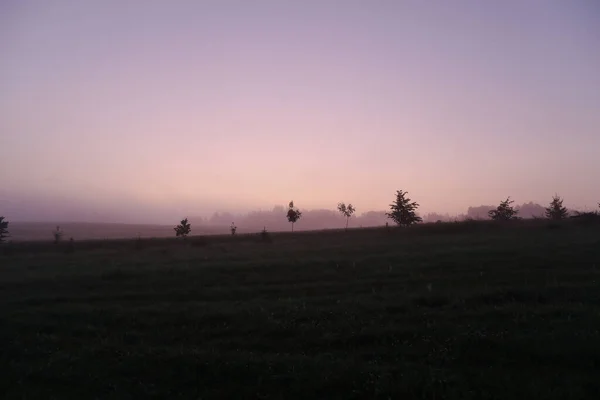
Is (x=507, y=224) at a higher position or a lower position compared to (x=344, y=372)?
higher

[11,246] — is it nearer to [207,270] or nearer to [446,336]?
[207,270]

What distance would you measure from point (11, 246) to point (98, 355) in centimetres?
5579

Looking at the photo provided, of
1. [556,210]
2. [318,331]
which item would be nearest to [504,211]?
[556,210]

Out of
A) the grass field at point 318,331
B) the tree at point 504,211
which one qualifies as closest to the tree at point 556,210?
the tree at point 504,211

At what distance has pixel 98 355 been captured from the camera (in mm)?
13336

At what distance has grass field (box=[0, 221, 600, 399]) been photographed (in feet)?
35.0

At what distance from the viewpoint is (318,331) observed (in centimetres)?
1452

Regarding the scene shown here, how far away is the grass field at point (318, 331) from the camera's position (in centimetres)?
1066

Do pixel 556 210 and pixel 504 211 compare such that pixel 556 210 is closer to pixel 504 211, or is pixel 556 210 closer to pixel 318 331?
pixel 504 211

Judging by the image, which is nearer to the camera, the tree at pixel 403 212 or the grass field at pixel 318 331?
the grass field at pixel 318 331

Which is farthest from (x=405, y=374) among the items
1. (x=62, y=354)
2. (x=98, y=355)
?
(x=62, y=354)

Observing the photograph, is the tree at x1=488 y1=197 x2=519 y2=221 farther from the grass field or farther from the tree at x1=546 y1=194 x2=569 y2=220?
the grass field

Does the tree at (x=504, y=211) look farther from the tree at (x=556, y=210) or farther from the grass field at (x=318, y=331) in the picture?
the grass field at (x=318, y=331)

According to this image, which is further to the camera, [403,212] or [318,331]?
[403,212]
